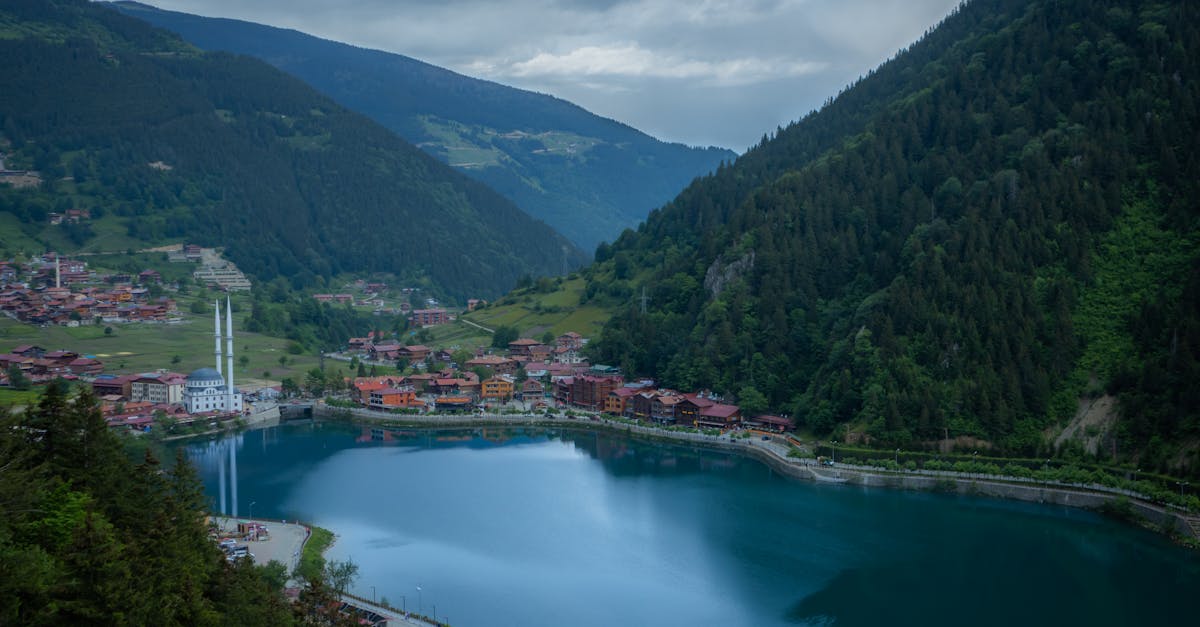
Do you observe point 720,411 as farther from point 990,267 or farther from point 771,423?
point 990,267

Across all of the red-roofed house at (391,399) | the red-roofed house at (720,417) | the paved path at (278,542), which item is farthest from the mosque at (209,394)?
the red-roofed house at (720,417)

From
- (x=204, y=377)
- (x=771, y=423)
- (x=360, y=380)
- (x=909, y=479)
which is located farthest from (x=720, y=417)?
(x=204, y=377)

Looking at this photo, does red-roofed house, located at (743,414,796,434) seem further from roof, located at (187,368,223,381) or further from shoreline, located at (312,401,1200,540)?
roof, located at (187,368,223,381)

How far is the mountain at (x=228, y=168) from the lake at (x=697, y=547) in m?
54.8

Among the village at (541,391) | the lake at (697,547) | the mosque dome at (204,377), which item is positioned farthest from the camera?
the mosque dome at (204,377)

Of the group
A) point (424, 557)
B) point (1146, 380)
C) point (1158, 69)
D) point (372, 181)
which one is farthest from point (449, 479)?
point (372, 181)

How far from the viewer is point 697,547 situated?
2675 cm

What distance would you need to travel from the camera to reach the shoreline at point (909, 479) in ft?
88.5

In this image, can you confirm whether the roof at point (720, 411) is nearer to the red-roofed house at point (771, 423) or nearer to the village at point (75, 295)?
the red-roofed house at point (771, 423)

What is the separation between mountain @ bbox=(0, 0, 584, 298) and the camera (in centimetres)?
8575

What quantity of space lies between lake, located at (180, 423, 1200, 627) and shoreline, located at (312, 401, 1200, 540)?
0.45 m

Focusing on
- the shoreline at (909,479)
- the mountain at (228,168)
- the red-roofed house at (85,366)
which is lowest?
the shoreline at (909,479)

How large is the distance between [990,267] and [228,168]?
79.1 metres

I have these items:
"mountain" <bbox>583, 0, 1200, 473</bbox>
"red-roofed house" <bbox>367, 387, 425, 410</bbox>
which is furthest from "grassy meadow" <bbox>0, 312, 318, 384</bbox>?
"mountain" <bbox>583, 0, 1200, 473</bbox>
